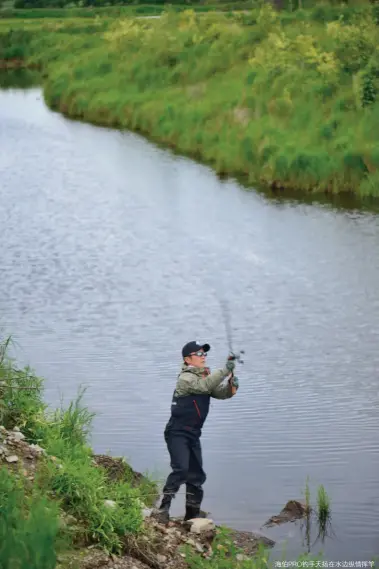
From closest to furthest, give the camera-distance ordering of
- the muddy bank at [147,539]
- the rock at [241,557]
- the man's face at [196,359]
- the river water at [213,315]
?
the muddy bank at [147,539]
the rock at [241,557]
the man's face at [196,359]
the river water at [213,315]

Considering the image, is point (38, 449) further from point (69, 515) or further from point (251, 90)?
point (251, 90)

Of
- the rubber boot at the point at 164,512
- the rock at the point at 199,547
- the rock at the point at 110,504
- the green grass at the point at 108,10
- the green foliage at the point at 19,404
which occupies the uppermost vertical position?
the green grass at the point at 108,10

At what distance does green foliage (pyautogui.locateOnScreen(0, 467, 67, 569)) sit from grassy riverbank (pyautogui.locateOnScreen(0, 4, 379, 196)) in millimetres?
21034

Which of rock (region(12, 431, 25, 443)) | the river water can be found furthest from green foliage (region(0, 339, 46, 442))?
the river water

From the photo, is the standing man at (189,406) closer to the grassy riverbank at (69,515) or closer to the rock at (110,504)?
the grassy riverbank at (69,515)

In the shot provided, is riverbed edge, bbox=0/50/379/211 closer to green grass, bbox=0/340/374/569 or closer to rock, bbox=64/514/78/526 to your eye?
green grass, bbox=0/340/374/569

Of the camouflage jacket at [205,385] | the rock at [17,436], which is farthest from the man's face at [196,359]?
the rock at [17,436]

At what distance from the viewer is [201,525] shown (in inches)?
458

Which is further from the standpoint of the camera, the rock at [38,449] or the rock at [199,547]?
the rock at [38,449]

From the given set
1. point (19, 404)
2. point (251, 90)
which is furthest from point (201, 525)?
point (251, 90)

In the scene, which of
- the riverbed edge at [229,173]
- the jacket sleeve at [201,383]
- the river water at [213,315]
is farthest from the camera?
the riverbed edge at [229,173]

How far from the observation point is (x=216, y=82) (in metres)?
41.2

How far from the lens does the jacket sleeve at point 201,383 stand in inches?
457

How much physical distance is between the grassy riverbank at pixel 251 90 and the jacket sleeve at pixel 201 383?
1860 cm
